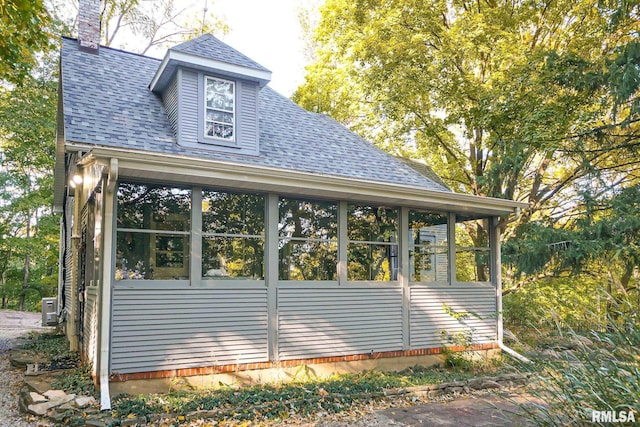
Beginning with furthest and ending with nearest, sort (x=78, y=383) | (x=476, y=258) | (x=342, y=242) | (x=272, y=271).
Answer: (x=476, y=258) < (x=342, y=242) < (x=272, y=271) < (x=78, y=383)

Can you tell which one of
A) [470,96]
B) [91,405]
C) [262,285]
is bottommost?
[91,405]

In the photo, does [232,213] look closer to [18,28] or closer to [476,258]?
[18,28]

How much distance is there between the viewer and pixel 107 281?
18.9 ft

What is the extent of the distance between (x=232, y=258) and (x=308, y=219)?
4.71 ft

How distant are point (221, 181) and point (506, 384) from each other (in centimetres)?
550

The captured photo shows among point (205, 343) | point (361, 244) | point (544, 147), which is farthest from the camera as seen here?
point (544, 147)

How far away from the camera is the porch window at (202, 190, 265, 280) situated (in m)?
6.64

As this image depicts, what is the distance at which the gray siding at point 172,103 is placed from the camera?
26.1 feet

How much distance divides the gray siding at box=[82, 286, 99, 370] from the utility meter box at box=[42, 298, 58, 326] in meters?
4.79

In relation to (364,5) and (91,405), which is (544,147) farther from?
(91,405)

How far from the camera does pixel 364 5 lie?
14258 mm

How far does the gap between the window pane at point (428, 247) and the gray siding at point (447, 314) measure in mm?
291

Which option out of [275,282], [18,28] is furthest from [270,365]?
[18,28]

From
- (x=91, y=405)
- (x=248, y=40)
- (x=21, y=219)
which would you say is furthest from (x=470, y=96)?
(x=21, y=219)
